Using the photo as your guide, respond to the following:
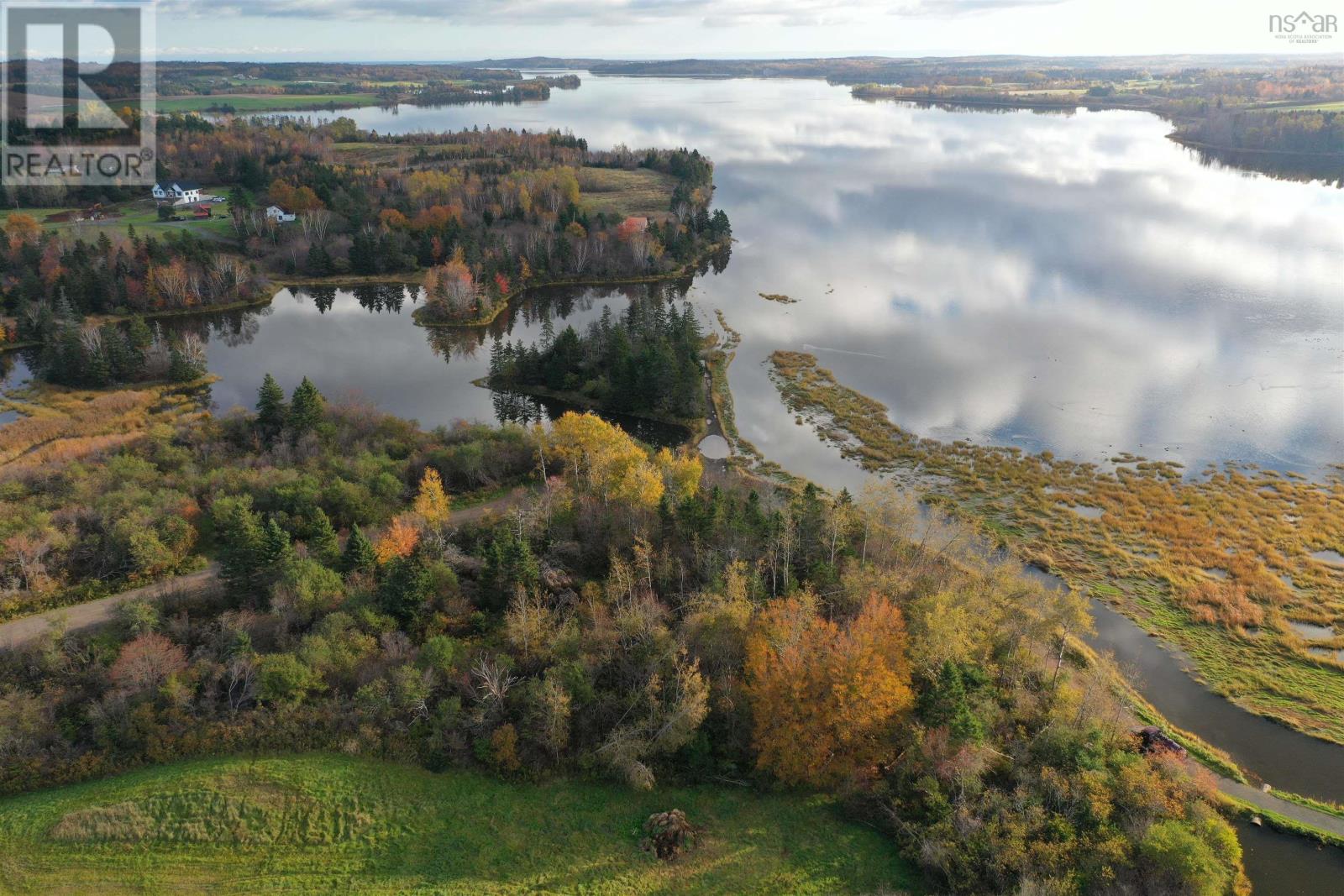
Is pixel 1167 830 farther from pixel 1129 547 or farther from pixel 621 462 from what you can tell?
pixel 621 462

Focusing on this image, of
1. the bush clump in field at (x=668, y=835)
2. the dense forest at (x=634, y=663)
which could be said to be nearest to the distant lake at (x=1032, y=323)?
the dense forest at (x=634, y=663)

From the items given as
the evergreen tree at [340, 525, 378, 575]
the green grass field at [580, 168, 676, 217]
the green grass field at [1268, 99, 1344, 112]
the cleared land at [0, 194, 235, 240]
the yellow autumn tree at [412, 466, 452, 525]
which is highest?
the green grass field at [1268, 99, 1344, 112]

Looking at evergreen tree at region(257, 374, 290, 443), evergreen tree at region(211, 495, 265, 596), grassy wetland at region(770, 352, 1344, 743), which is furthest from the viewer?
evergreen tree at region(257, 374, 290, 443)

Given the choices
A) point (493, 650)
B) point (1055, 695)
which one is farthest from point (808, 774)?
point (493, 650)

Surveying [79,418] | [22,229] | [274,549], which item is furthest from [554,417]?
[22,229]

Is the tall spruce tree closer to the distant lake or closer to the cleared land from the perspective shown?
the distant lake

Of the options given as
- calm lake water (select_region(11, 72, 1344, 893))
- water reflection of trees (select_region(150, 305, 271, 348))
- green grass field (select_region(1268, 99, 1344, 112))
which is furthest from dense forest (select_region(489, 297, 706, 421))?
green grass field (select_region(1268, 99, 1344, 112))

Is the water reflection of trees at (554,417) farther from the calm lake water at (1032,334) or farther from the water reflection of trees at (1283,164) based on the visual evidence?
the water reflection of trees at (1283,164)
